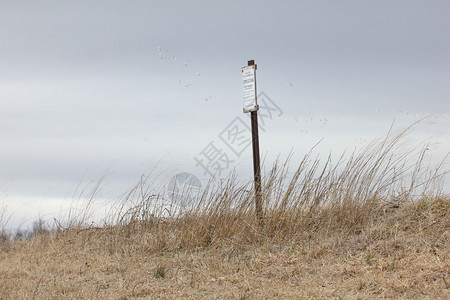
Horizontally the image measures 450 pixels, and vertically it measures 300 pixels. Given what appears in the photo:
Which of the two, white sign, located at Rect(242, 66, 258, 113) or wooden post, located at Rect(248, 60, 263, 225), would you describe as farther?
white sign, located at Rect(242, 66, 258, 113)

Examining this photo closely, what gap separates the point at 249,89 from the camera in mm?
6531

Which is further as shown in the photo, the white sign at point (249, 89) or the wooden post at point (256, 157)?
the white sign at point (249, 89)

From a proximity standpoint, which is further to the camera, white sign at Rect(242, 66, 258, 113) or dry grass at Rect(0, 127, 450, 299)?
white sign at Rect(242, 66, 258, 113)

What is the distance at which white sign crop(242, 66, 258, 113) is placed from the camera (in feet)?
21.2

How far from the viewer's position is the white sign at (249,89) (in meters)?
6.47

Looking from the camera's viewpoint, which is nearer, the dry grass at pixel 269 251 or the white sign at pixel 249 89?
the dry grass at pixel 269 251

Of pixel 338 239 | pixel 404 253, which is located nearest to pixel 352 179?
pixel 338 239

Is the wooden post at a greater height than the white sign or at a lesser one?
lesser

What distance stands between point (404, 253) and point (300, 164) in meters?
1.83

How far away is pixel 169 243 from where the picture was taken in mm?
6047

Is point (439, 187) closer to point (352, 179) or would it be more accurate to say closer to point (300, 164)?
point (352, 179)

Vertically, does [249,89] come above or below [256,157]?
above

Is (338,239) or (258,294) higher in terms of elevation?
(338,239)

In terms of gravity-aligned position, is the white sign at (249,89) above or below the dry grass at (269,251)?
above
